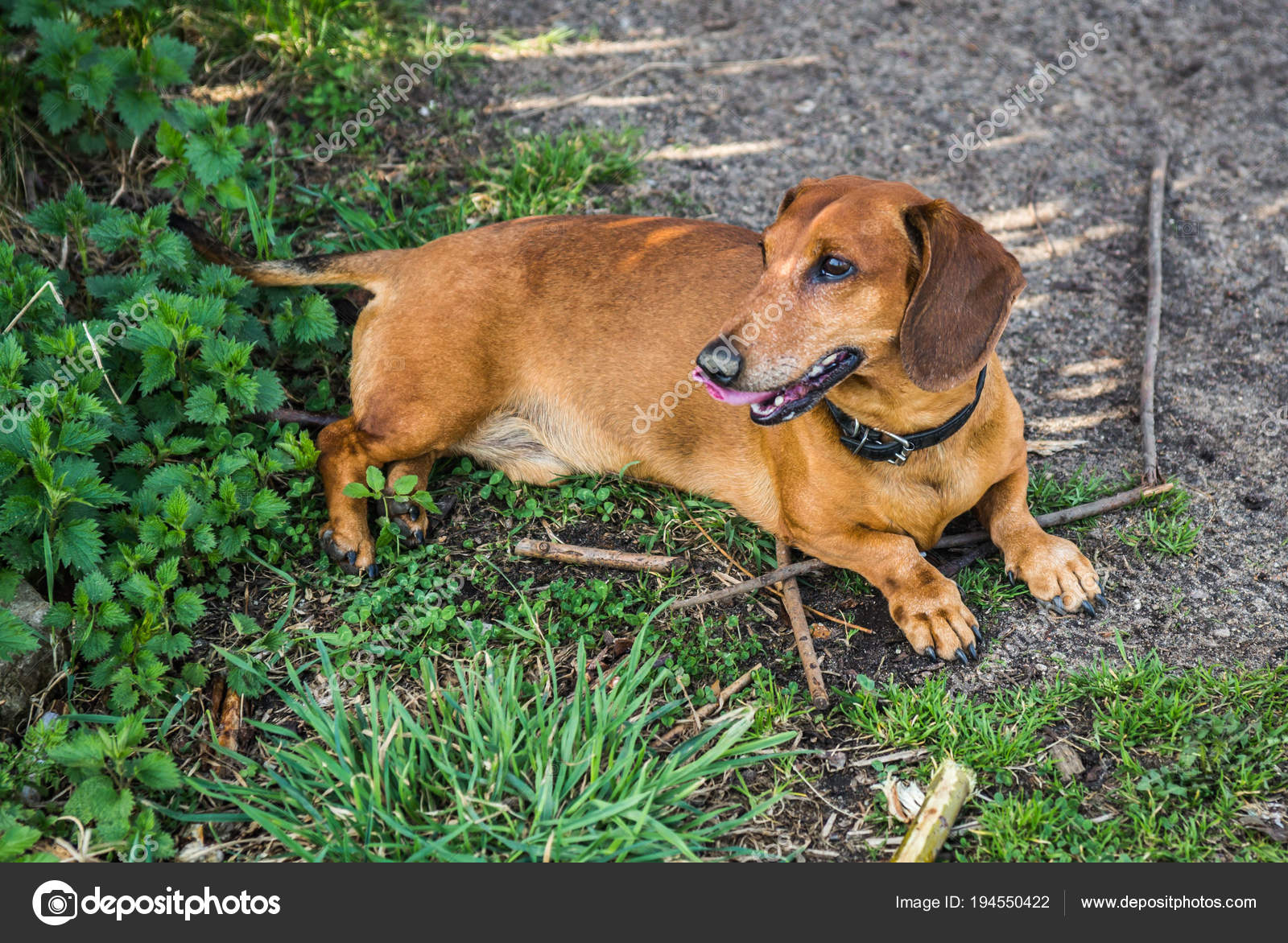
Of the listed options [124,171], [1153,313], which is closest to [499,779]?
[1153,313]

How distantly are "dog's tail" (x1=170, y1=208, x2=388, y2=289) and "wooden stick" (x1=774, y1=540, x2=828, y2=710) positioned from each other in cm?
195

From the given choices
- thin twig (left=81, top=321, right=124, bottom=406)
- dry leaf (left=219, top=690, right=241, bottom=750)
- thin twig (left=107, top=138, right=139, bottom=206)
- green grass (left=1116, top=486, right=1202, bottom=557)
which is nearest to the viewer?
dry leaf (left=219, top=690, right=241, bottom=750)

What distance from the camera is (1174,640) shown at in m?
3.15

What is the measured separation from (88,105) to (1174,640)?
4476mm

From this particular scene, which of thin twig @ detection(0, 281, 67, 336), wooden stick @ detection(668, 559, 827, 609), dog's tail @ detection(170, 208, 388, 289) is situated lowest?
wooden stick @ detection(668, 559, 827, 609)

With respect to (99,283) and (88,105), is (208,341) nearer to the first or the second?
(99,283)

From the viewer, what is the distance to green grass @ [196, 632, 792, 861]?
2.49 m

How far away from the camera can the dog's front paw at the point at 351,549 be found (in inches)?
139

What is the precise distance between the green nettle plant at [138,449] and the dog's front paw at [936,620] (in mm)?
2010

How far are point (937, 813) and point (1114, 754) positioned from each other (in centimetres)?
61

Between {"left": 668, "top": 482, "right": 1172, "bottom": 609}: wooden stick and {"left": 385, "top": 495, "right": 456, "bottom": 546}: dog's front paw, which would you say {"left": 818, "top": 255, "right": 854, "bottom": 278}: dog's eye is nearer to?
{"left": 668, "top": 482, "right": 1172, "bottom": 609}: wooden stick

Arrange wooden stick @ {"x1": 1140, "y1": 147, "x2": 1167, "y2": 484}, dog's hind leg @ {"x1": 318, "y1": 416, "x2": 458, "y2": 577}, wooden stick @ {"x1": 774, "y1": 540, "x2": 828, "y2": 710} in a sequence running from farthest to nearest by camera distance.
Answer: wooden stick @ {"x1": 1140, "y1": 147, "x2": 1167, "y2": 484}
dog's hind leg @ {"x1": 318, "y1": 416, "x2": 458, "y2": 577}
wooden stick @ {"x1": 774, "y1": 540, "x2": 828, "y2": 710}

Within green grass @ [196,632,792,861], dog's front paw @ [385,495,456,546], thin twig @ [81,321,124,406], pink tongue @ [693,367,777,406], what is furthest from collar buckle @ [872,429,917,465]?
thin twig @ [81,321,124,406]
